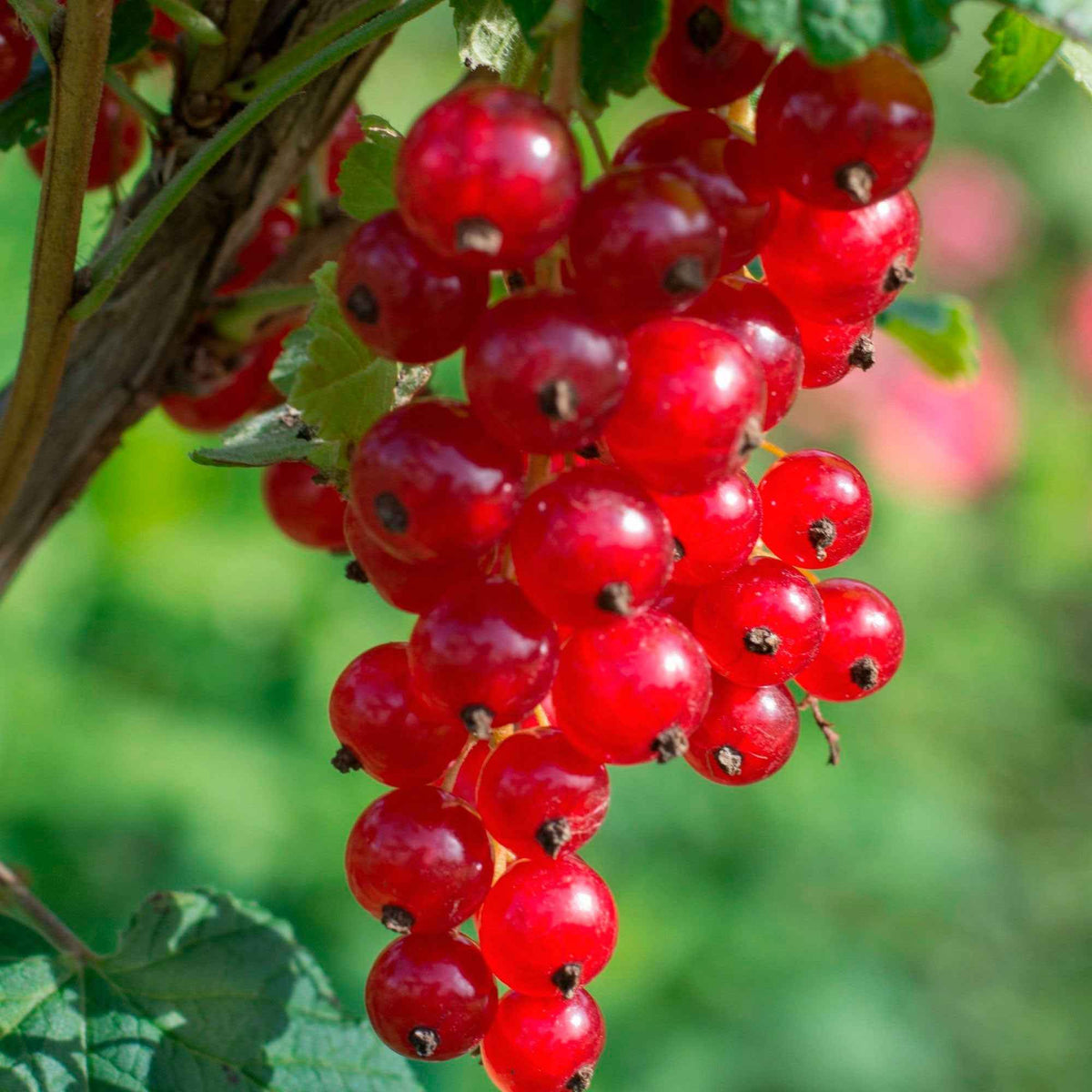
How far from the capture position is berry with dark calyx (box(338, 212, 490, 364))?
1.63ft

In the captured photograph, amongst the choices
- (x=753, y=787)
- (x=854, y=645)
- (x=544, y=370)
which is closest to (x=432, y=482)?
(x=544, y=370)

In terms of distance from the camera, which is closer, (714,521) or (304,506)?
(714,521)

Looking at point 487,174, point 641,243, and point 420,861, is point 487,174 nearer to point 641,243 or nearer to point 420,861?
point 641,243

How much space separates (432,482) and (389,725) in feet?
0.47

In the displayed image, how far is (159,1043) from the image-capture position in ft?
2.73

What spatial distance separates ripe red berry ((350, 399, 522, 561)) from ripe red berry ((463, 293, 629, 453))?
0.02 m

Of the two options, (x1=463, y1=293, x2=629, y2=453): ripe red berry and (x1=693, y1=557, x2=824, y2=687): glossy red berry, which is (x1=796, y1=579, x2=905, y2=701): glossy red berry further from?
(x1=463, y1=293, x2=629, y2=453): ripe red berry

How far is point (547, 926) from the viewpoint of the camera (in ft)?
1.93

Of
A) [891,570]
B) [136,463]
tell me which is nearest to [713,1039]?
[891,570]

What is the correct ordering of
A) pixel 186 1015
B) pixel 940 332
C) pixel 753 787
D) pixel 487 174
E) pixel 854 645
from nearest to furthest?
1. pixel 487 174
2. pixel 854 645
3. pixel 186 1015
4. pixel 940 332
5. pixel 753 787

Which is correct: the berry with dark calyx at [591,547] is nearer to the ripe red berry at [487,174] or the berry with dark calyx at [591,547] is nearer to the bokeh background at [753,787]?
the ripe red berry at [487,174]

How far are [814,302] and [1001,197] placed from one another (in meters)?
3.69

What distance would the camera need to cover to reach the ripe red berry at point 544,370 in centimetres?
48

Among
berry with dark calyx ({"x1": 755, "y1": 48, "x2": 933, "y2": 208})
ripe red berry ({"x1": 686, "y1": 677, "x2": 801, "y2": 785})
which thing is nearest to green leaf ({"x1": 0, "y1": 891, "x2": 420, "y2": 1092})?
ripe red berry ({"x1": 686, "y1": 677, "x2": 801, "y2": 785})
